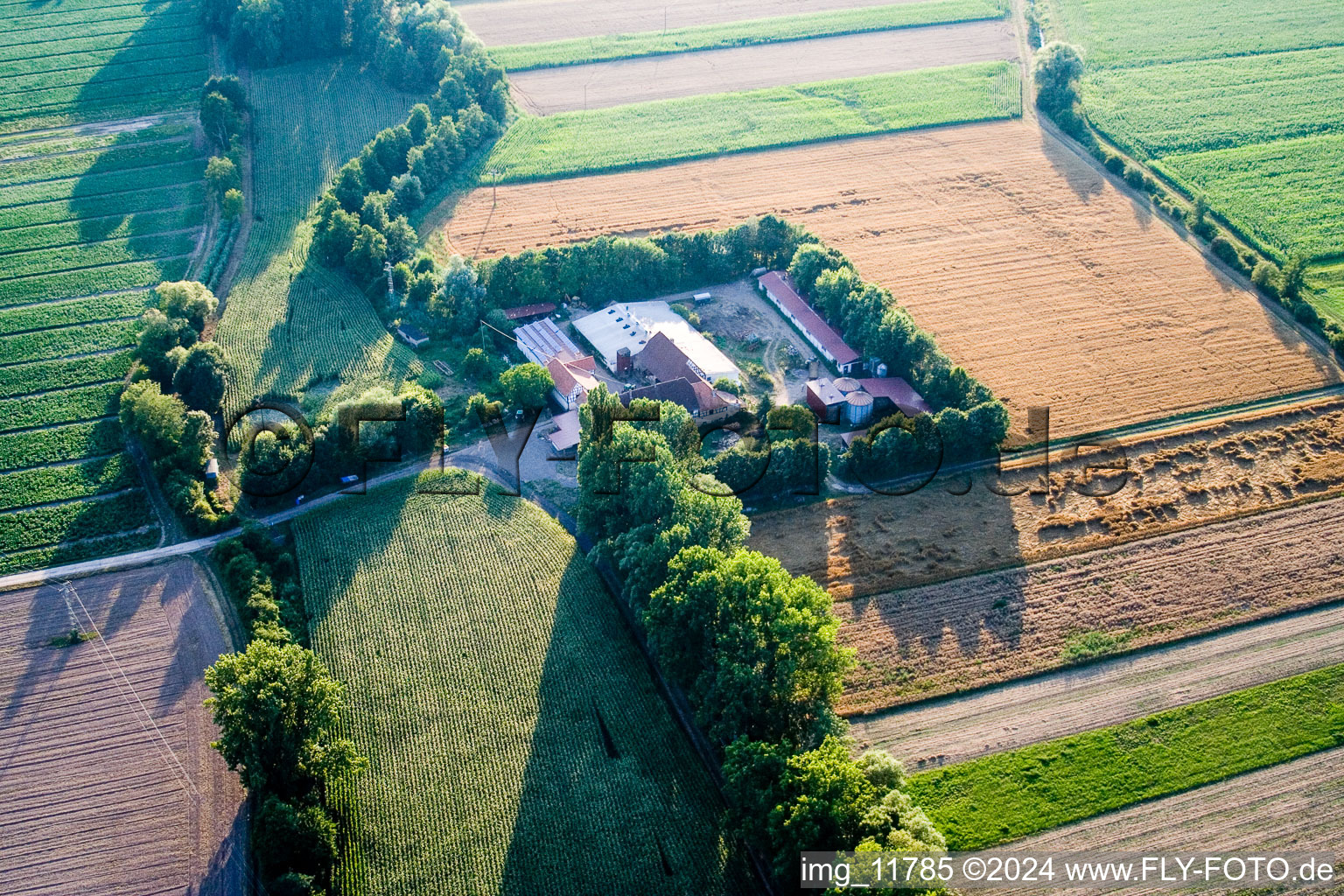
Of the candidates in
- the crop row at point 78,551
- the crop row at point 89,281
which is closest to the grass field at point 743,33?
the crop row at point 89,281

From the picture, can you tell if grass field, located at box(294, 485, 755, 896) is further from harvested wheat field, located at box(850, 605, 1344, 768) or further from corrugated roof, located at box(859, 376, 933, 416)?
corrugated roof, located at box(859, 376, 933, 416)

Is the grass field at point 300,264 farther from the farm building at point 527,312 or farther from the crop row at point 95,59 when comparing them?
the crop row at point 95,59

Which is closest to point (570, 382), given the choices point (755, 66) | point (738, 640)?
point (738, 640)

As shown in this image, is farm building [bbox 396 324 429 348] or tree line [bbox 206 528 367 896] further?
farm building [bbox 396 324 429 348]

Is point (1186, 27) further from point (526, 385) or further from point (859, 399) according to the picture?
point (526, 385)

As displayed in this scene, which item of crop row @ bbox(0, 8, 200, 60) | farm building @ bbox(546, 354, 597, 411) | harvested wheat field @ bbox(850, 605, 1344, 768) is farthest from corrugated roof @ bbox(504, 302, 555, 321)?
crop row @ bbox(0, 8, 200, 60)

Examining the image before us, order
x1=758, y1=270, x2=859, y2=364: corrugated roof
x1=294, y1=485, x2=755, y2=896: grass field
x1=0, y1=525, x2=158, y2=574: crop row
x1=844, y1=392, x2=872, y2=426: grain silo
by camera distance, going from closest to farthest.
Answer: x1=294, y1=485, x2=755, y2=896: grass field < x1=0, y1=525, x2=158, y2=574: crop row < x1=844, y1=392, x2=872, y2=426: grain silo < x1=758, y1=270, x2=859, y2=364: corrugated roof
